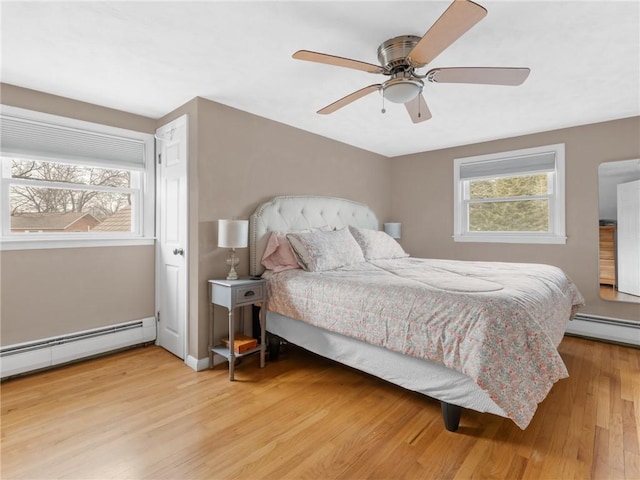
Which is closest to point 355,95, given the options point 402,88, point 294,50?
point 402,88

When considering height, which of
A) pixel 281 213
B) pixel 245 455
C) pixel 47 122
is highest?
pixel 47 122

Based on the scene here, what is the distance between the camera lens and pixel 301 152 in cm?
372

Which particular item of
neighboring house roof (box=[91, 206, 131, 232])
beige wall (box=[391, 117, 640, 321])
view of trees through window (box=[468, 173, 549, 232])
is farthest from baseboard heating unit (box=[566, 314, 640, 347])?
neighboring house roof (box=[91, 206, 131, 232])

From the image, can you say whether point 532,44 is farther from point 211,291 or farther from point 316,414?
point 211,291

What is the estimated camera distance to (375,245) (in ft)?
12.4

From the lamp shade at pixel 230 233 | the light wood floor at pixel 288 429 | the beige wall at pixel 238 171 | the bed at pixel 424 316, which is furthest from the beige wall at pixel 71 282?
the bed at pixel 424 316

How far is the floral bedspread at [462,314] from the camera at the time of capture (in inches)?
65.3

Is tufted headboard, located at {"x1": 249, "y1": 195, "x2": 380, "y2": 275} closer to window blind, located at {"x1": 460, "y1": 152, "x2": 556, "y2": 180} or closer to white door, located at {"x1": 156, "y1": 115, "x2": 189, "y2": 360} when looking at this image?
white door, located at {"x1": 156, "y1": 115, "x2": 189, "y2": 360}

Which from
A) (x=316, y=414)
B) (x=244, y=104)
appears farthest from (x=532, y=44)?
(x=316, y=414)

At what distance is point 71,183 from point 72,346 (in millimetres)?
1424

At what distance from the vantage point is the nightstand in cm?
259

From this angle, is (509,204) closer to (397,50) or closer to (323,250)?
(323,250)

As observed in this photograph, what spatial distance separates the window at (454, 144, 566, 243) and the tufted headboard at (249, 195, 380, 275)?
138 centimetres

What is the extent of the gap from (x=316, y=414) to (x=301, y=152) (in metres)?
2.67
